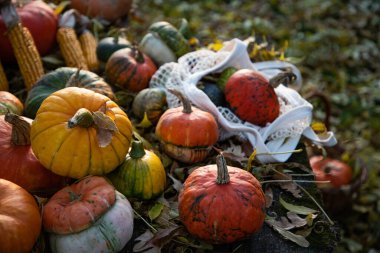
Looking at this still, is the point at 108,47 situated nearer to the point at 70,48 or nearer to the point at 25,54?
the point at 70,48

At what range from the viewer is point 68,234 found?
5.90 ft

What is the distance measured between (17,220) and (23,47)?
4.74 feet

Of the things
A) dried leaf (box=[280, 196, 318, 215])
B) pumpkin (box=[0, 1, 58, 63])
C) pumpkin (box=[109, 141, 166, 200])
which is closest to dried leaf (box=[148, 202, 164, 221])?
pumpkin (box=[109, 141, 166, 200])

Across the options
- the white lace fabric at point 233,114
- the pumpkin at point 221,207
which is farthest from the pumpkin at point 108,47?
the pumpkin at point 221,207

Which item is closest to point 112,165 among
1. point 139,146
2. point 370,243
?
point 139,146

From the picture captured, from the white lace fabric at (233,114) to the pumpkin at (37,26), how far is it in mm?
877

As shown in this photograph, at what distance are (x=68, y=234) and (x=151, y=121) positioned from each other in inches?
42.7

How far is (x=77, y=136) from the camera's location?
1.96 metres

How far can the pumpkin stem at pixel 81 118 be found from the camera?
190 cm

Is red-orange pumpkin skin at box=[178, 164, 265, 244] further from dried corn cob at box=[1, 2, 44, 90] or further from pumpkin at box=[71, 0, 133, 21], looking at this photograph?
pumpkin at box=[71, 0, 133, 21]

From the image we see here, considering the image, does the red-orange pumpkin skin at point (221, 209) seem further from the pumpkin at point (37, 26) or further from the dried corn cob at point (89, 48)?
the pumpkin at point (37, 26)

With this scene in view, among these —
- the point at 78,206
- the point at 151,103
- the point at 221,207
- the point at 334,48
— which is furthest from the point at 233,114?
the point at 334,48

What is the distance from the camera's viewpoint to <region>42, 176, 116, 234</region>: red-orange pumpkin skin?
178cm

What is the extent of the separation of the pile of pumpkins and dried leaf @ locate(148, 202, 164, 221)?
5 centimetres
